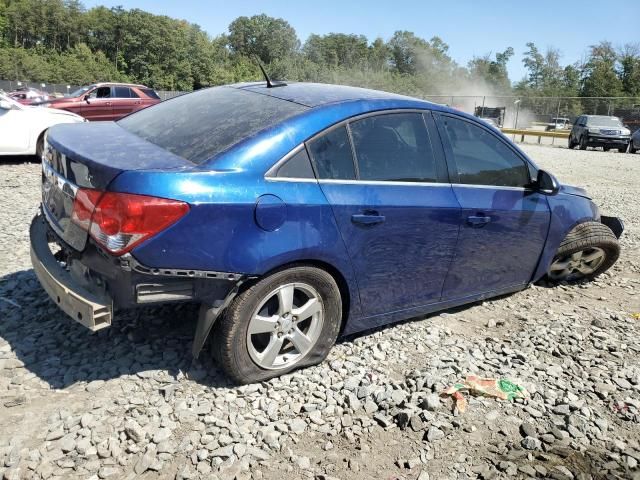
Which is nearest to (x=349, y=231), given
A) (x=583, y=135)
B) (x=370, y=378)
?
(x=370, y=378)

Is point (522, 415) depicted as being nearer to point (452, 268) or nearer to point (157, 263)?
point (452, 268)

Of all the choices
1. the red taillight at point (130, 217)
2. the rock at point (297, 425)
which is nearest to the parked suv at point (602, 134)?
the rock at point (297, 425)

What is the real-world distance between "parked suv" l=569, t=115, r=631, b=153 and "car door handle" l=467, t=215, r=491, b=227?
76.8 ft

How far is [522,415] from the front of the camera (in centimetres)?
302

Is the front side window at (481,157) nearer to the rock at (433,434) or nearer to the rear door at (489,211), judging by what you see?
the rear door at (489,211)

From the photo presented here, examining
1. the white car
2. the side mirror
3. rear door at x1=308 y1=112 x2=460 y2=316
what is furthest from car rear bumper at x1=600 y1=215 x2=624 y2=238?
the white car

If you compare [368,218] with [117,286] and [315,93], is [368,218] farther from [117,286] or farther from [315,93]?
[117,286]

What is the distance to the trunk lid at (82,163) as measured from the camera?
2645 mm

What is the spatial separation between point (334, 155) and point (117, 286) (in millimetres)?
1374

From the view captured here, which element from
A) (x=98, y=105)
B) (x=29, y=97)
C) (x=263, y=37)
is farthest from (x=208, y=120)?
(x=263, y=37)

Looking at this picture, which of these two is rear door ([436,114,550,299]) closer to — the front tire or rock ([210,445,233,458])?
the front tire

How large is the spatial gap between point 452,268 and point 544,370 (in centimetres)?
88

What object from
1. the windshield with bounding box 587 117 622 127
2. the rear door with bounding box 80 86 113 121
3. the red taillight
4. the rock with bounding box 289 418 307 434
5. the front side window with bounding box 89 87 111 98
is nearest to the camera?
the red taillight

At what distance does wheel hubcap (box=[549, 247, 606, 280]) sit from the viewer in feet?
16.1
